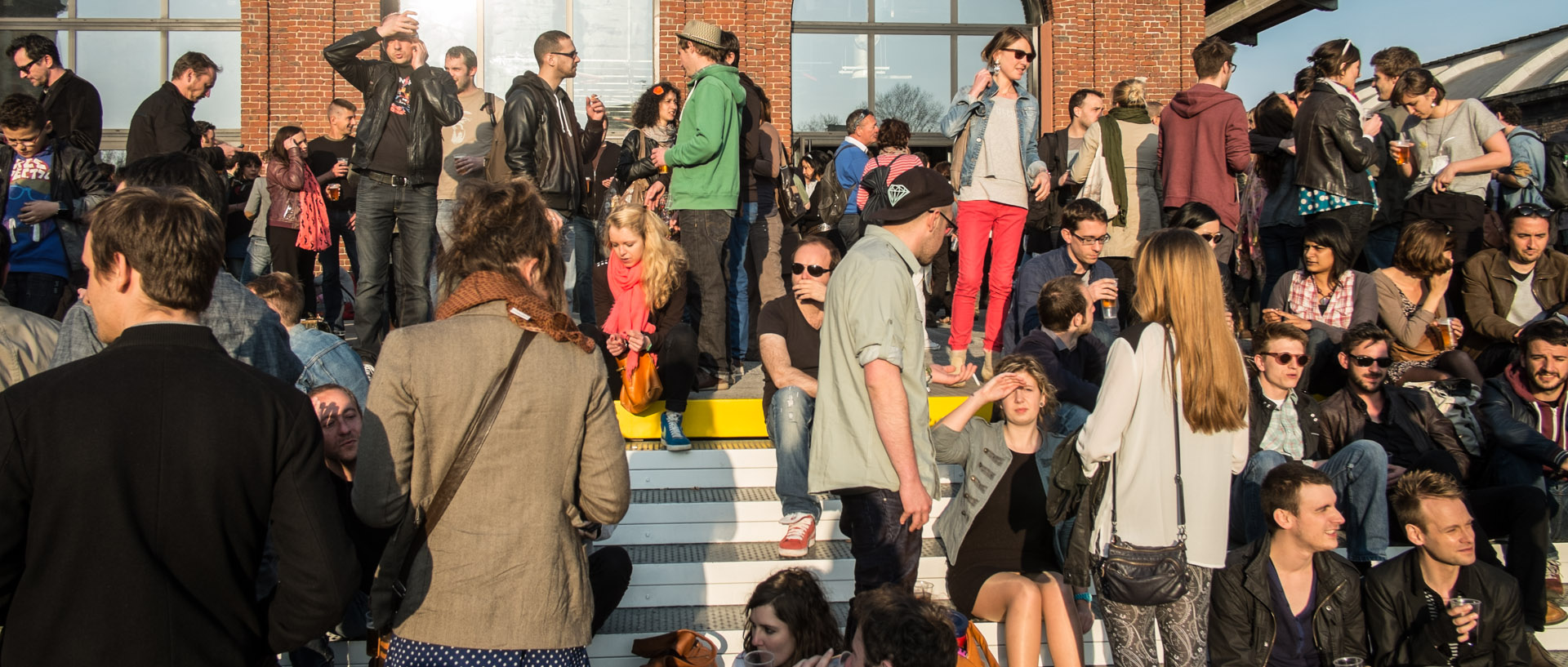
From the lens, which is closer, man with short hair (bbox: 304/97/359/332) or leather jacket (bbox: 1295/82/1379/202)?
leather jacket (bbox: 1295/82/1379/202)

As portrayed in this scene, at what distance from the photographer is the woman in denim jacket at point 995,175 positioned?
666cm

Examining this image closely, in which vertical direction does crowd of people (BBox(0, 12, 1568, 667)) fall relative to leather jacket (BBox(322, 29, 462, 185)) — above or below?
below

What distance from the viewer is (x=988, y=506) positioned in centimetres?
431

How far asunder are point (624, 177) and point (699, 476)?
2418 mm

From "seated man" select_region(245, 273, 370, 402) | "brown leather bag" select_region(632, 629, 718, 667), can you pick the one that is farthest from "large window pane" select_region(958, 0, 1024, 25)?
"brown leather bag" select_region(632, 629, 718, 667)

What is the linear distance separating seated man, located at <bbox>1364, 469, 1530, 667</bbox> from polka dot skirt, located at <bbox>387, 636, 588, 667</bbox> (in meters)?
3.51

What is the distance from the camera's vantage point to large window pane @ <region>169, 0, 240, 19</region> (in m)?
13.1

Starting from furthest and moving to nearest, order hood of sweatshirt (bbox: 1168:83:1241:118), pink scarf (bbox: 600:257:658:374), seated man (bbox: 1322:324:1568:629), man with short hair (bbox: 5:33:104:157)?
man with short hair (bbox: 5:33:104:157) < hood of sweatshirt (bbox: 1168:83:1241:118) < pink scarf (bbox: 600:257:658:374) < seated man (bbox: 1322:324:1568:629)

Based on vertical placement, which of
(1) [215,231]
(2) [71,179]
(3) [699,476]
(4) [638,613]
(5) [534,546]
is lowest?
(4) [638,613]

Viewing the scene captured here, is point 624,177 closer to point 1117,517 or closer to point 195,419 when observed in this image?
point 1117,517

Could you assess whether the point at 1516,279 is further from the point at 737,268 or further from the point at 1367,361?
the point at 737,268

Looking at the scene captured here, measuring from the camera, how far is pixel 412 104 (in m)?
6.58

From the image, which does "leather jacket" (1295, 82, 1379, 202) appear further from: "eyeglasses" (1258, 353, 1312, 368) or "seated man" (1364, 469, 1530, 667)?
"seated man" (1364, 469, 1530, 667)

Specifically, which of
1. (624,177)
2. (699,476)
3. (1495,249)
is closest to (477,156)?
(624,177)
